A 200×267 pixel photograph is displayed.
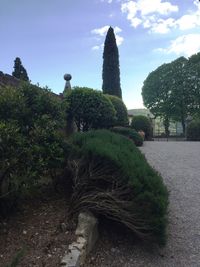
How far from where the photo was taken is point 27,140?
429cm

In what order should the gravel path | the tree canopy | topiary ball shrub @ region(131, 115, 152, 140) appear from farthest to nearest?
the tree canopy < topiary ball shrub @ region(131, 115, 152, 140) < the gravel path

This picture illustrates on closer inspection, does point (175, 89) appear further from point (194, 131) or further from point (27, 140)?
point (27, 140)

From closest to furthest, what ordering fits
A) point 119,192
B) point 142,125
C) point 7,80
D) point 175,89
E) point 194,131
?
point 119,192, point 7,80, point 142,125, point 194,131, point 175,89

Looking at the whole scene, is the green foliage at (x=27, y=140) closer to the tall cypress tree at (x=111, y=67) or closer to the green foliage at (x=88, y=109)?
the green foliage at (x=88, y=109)

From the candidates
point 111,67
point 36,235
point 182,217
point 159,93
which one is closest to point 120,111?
point 111,67

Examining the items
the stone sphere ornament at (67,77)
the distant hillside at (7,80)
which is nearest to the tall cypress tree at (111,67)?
the stone sphere ornament at (67,77)

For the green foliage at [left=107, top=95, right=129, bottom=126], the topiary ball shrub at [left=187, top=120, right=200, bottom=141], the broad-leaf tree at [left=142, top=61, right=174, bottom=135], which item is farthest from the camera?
the broad-leaf tree at [left=142, top=61, right=174, bottom=135]

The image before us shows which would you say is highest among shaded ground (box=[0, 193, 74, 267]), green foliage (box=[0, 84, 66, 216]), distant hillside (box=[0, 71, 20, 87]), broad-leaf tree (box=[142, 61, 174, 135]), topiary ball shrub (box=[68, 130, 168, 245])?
broad-leaf tree (box=[142, 61, 174, 135])

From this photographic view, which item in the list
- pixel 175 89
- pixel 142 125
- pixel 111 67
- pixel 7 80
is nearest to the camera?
pixel 7 80

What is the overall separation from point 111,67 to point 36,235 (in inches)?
821

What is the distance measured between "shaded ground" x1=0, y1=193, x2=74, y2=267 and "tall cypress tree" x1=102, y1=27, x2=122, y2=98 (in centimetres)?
1940

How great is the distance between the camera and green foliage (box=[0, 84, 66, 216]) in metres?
3.86

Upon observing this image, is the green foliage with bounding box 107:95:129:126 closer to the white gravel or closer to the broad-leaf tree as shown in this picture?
the white gravel

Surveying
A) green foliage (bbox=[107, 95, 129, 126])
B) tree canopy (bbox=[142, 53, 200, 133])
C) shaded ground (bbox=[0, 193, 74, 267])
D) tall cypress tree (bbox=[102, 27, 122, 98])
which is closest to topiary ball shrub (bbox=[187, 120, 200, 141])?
tall cypress tree (bbox=[102, 27, 122, 98])
